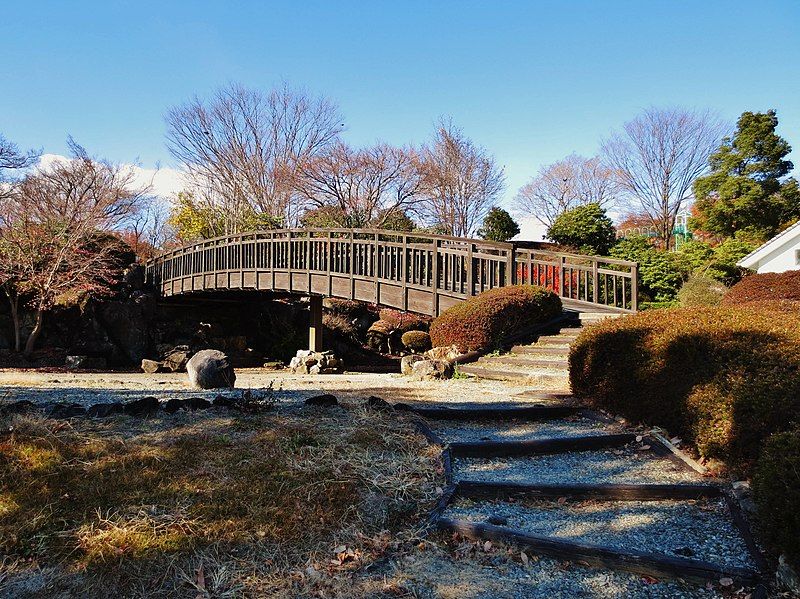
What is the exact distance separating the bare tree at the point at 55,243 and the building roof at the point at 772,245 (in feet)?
63.7

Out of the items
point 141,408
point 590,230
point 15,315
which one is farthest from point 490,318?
point 15,315

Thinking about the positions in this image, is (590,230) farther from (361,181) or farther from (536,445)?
(536,445)

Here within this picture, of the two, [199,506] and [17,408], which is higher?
[17,408]

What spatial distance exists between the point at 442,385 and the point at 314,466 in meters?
4.18

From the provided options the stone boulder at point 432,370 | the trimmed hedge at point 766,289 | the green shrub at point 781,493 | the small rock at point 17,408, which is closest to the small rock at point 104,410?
the small rock at point 17,408

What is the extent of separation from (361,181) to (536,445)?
1902 cm

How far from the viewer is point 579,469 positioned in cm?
384

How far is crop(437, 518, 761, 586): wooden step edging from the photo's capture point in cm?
241

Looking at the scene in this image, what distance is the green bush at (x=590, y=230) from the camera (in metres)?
18.9

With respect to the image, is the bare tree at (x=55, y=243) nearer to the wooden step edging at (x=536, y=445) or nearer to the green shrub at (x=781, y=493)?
the wooden step edging at (x=536, y=445)

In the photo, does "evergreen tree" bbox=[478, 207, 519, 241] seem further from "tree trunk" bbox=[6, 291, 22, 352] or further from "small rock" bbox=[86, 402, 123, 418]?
"small rock" bbox=[86, 402, 123, 418]

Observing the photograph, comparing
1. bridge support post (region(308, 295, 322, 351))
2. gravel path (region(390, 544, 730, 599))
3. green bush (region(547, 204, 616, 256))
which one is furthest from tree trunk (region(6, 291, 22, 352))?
green bush (region(547, 204, 616, 256))

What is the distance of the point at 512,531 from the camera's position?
2.80 m

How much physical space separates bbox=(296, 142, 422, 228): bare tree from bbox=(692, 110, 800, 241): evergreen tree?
1199cm
